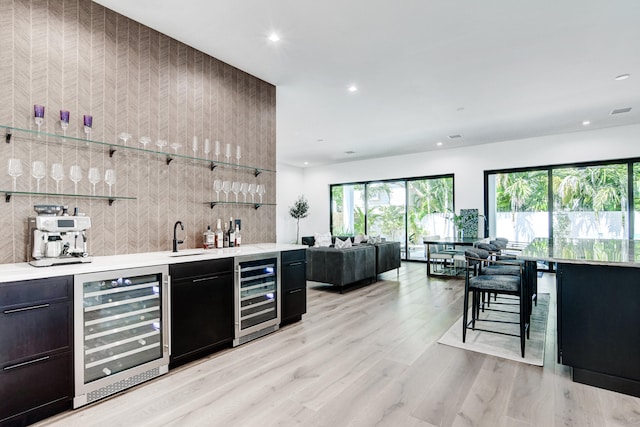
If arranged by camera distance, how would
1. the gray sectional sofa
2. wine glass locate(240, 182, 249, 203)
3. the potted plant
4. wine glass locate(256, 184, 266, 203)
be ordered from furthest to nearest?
the potted plant < the gray sectional sofa < wine glass locate(256, 184, 266, 203) < wine glass locate(240, 182, 249, 203)

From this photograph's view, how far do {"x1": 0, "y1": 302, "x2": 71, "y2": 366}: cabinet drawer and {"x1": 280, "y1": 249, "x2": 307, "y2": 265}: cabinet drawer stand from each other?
6.57ft

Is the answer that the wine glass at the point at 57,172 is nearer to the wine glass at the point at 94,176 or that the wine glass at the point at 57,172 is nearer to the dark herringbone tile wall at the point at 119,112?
the dark herringbone tile wall at the point at 119,112

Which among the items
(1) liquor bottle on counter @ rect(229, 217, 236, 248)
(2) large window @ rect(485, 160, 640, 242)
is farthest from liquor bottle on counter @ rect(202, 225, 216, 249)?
(2) large window @ rect(485, 160, 640, 242)

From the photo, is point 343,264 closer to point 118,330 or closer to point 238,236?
point 238,236

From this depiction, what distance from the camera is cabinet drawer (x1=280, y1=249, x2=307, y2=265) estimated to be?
12.2ft

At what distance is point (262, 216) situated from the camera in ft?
14.2

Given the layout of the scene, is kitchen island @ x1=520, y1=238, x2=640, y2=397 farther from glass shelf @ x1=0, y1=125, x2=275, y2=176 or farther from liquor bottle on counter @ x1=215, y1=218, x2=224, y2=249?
glass shelf @ x1=0, y1=125, x2=275, y2=176

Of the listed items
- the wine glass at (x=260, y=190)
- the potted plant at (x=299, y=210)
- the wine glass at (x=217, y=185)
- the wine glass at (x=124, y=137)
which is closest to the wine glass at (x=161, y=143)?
the wine glass at (x=124, y=137)

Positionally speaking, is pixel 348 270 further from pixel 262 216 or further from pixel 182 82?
pixel 182 82

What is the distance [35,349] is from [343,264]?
4.02 metres

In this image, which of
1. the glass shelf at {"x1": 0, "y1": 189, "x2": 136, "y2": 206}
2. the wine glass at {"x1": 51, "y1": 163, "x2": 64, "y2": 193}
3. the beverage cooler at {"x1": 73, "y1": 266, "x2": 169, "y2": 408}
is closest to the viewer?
the beverage cooler at {"x1": 73, "y1": 266, "x2": 169, "y2": 408}

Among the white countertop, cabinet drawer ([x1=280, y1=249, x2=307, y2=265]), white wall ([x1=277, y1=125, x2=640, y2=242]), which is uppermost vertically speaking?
white wall ([x1=277, y1=125, x2=640, y2=242])

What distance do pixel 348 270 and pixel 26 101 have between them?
14.6ft

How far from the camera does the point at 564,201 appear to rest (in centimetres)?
716
